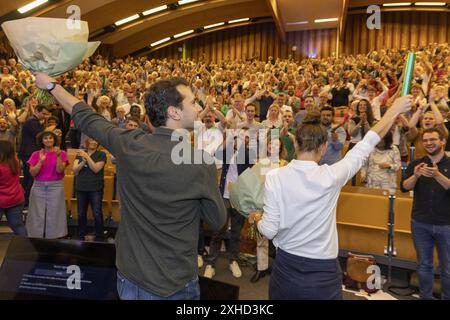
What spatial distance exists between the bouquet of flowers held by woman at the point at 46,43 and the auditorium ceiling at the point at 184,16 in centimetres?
1470

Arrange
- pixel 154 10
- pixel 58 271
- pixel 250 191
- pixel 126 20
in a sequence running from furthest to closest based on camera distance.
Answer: pixel 126 20, pixel 154 10, pixel 58 271, pixel 250 191

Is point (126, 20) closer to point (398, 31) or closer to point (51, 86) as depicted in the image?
point (398, 31)

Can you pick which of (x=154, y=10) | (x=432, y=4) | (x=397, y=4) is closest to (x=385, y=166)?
(x=154, y=10)

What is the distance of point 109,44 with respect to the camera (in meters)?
20.8

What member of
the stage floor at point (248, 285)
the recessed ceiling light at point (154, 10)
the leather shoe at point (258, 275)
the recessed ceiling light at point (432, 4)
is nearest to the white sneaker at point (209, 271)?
the stage floor at point (248, 285)

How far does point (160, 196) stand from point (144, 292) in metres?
0.36

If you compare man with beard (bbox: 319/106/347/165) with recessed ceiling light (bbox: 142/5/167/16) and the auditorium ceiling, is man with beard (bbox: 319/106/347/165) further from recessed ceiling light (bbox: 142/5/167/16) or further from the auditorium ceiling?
recessed ceiling light (bbox: 142/5/167/16)

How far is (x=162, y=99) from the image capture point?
166 centimetres

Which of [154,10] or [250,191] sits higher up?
[154,10]

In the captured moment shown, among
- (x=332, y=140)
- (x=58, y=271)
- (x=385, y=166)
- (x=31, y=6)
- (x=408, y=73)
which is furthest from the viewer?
(x=31, y=6)

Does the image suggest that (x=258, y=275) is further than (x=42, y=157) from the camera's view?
No

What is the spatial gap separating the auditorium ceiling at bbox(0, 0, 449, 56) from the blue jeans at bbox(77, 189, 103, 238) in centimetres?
1176

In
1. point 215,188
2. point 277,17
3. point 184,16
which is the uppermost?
point 184,16
